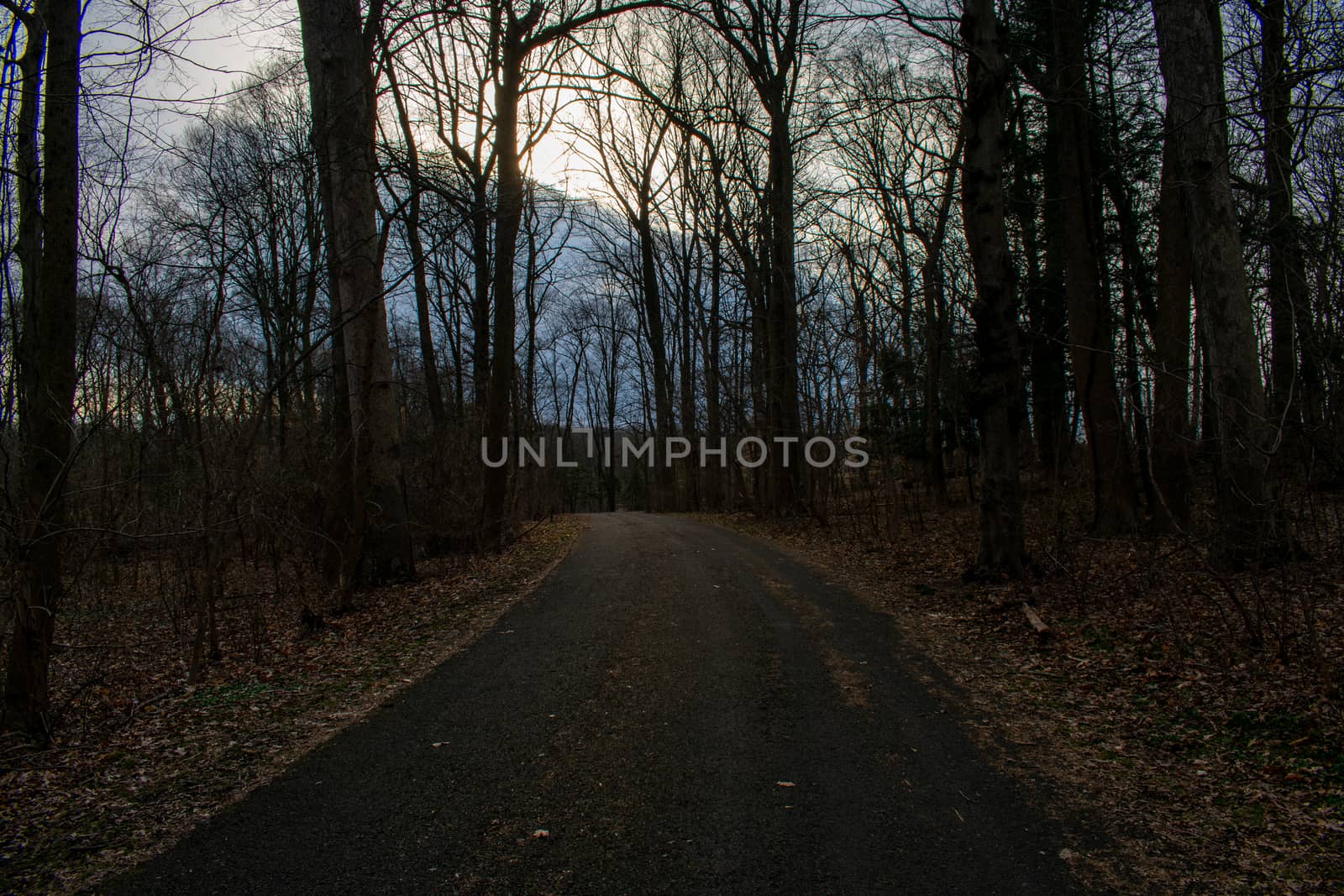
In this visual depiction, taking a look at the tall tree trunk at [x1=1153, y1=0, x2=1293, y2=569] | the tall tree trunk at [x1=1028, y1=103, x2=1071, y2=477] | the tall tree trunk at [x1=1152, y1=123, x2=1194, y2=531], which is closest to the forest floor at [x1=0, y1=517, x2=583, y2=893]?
the tall tree trunk at [x1=1153, y1=0, x2=1293, y2=569]

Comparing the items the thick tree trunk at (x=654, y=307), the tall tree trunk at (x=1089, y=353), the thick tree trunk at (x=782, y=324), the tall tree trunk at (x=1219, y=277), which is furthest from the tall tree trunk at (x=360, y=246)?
the thick tree trunk at (x=654, y=307)

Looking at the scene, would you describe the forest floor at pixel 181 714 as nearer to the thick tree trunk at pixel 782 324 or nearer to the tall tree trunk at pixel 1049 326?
the thick tree trunk at pixel 782 324

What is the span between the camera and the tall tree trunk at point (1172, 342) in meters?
9.56

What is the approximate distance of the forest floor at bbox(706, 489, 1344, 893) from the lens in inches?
124

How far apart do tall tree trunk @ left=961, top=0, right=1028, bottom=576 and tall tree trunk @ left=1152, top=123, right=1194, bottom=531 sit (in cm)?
248

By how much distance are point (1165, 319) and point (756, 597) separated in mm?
6839

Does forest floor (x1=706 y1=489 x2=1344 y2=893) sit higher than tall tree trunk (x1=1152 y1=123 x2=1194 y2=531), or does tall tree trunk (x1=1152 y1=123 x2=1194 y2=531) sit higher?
tall tree trunk (x1=1152 y1=123 x2=1194 y2=531)

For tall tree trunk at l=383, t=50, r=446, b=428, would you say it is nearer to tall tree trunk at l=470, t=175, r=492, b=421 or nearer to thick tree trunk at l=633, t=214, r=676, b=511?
tall tree trunk at l=470, t=175, r=492, b=421

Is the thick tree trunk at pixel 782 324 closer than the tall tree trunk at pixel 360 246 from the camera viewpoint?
No

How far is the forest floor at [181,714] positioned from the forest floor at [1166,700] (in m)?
4.18

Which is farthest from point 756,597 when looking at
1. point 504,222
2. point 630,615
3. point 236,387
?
point 504,222

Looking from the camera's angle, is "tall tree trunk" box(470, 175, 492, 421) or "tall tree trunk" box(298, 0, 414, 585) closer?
"tall tree trunk" box(298, 0, 414, 585)

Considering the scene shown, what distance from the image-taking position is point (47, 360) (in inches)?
198

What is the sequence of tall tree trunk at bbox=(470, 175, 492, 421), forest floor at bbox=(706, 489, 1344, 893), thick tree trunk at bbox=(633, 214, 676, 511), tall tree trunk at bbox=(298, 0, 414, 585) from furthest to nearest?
thick tree trunk at bbox=(633, 214, 676, 511) < tall tree trunk at bbox=(470, 175, 492, 421) < tall tree trunk at bbox=(298, 0, 414, 585) < forest floor at bbox=(706, 489, 1344, 893)
